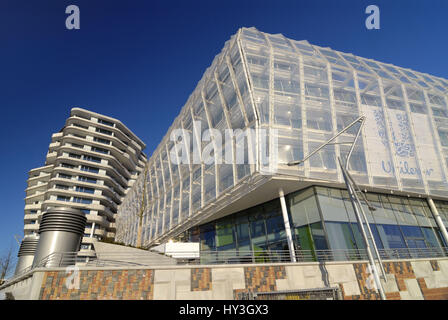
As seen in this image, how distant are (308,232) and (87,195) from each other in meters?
56.3

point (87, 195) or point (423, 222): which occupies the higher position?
point (87, 195)

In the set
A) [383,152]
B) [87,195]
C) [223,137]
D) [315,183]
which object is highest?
[87,195]

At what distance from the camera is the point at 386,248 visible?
1888 cm

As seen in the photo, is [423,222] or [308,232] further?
[423,222]

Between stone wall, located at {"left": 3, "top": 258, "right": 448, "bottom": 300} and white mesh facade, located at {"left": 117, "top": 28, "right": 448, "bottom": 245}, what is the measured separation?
6.68 meters

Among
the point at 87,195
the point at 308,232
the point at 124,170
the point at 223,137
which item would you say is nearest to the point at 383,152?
the point at 308,232

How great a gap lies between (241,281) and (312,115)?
14.4 m

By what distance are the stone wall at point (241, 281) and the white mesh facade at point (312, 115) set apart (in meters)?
6.68

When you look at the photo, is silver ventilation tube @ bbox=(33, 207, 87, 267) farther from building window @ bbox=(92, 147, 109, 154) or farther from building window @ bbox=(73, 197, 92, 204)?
building window @ bbox=(92, 147, 109, 154)

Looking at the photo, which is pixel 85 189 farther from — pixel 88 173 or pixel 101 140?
pixel 101 140

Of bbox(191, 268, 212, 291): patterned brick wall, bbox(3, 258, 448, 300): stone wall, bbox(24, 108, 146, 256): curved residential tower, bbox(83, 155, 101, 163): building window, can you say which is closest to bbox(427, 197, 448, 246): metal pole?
bbox(3, 258, 448, 300): stone wall

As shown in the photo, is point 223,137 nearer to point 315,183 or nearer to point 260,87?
point 260,87

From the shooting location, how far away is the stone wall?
9.84 m
